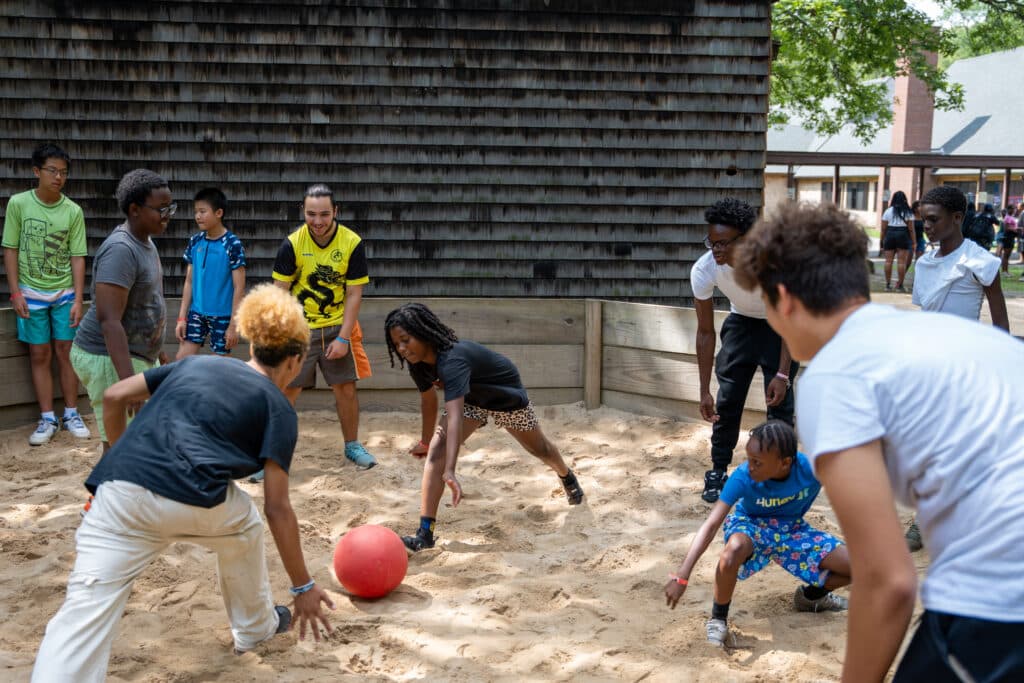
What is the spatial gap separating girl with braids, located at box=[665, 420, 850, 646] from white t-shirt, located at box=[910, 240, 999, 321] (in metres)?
1.40

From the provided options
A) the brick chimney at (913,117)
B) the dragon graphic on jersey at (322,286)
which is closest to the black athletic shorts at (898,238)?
the dragon graphic on jersey at (322,286)

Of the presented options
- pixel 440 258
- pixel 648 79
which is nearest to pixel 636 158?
pixel 648 79

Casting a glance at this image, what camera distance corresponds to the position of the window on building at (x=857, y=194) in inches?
1614

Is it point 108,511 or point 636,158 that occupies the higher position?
point 636,158

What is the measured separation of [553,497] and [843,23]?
14.6 metres

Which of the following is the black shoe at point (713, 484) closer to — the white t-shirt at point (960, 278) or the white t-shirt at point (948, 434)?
the white t-shirt at point (960, 278)

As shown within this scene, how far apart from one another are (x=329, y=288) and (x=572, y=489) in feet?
6.83

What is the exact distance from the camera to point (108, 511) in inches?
124

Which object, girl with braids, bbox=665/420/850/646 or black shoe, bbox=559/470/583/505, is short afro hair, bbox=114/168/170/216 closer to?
black shoe, bbox=559/470/583/505

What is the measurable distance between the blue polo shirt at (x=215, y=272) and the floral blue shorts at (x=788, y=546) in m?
3.67

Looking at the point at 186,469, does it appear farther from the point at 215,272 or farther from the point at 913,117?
the point at 913,117

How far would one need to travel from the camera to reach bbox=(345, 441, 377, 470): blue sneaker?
6188 millimetres

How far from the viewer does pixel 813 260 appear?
1.77 m

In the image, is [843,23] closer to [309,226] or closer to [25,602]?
[309,226]
